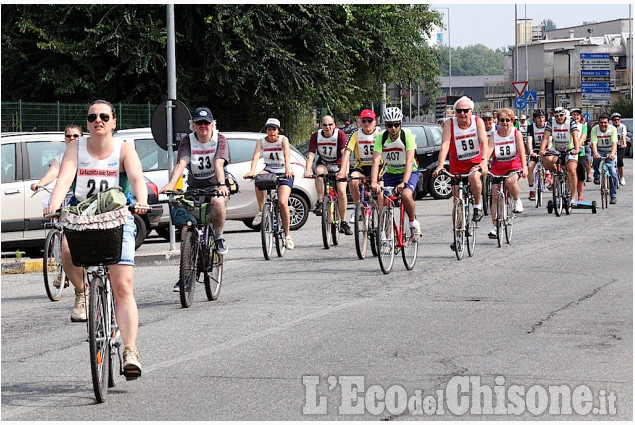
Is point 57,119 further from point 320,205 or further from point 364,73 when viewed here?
point 320,205

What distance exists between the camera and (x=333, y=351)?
8.99m

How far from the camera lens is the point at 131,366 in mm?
7598

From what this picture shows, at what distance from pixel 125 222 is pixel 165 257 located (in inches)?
346

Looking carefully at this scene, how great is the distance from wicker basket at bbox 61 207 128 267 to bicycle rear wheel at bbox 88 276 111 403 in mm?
177

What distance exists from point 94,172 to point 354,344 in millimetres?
2381

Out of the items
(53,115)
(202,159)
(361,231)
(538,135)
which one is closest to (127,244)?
(202,159)

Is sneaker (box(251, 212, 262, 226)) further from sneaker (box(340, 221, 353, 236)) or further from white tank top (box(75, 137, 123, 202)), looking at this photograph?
white tank top (box(75, 137, 123, 202))

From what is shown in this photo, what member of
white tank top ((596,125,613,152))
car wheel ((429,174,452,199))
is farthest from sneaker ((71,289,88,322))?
car wheel ((429,174,452,199))

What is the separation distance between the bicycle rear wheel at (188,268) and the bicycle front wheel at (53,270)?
159cm

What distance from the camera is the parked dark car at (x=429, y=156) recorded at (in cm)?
2767

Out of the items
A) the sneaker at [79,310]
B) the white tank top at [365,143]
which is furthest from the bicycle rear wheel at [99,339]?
the white tank top at [365,143]

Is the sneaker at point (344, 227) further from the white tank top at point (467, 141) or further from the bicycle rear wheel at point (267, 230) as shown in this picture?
the white tank top at point (467, 141)

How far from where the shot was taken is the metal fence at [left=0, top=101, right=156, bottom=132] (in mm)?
30688

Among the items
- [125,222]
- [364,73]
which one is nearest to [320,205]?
[125,222]
